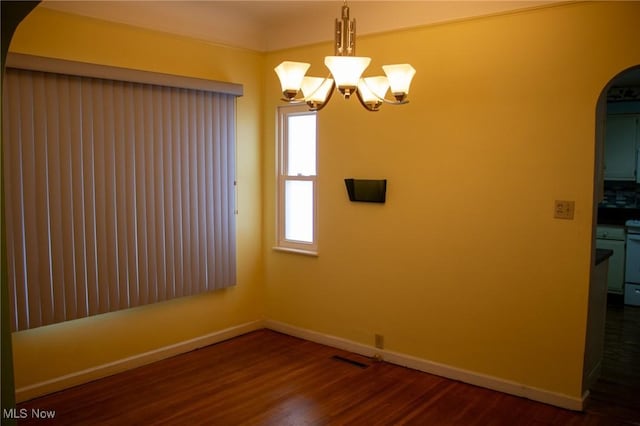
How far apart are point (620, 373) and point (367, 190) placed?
2326 millimetres

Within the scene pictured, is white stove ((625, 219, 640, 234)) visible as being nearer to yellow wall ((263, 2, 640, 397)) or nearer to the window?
yellow wall ((263, 2, 640, 397))

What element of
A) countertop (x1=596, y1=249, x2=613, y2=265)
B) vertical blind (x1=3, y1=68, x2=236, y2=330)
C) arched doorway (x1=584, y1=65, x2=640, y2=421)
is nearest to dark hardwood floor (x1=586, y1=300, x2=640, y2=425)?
arched doorway (x1=584, y1=65, x2=640, y2=421)

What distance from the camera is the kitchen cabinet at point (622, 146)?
6.16 meters

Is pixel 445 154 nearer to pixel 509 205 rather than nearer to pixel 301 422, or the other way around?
pixel 509 205

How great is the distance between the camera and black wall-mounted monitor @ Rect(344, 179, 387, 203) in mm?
4027

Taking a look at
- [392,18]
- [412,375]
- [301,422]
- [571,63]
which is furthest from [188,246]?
[571,63]

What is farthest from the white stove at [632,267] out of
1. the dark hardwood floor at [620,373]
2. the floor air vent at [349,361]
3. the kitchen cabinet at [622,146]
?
the floor air vent at [349,361]

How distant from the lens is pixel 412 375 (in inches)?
152

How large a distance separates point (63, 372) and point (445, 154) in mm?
3051

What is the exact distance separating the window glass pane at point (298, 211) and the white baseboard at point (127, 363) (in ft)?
3.08

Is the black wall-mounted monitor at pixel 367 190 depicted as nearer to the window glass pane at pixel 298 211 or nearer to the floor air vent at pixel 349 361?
the window glass pane at pixel 298 211

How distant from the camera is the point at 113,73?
11.9ft

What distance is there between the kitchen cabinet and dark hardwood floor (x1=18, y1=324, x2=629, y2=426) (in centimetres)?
394

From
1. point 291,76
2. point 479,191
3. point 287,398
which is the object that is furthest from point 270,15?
point 287,398
